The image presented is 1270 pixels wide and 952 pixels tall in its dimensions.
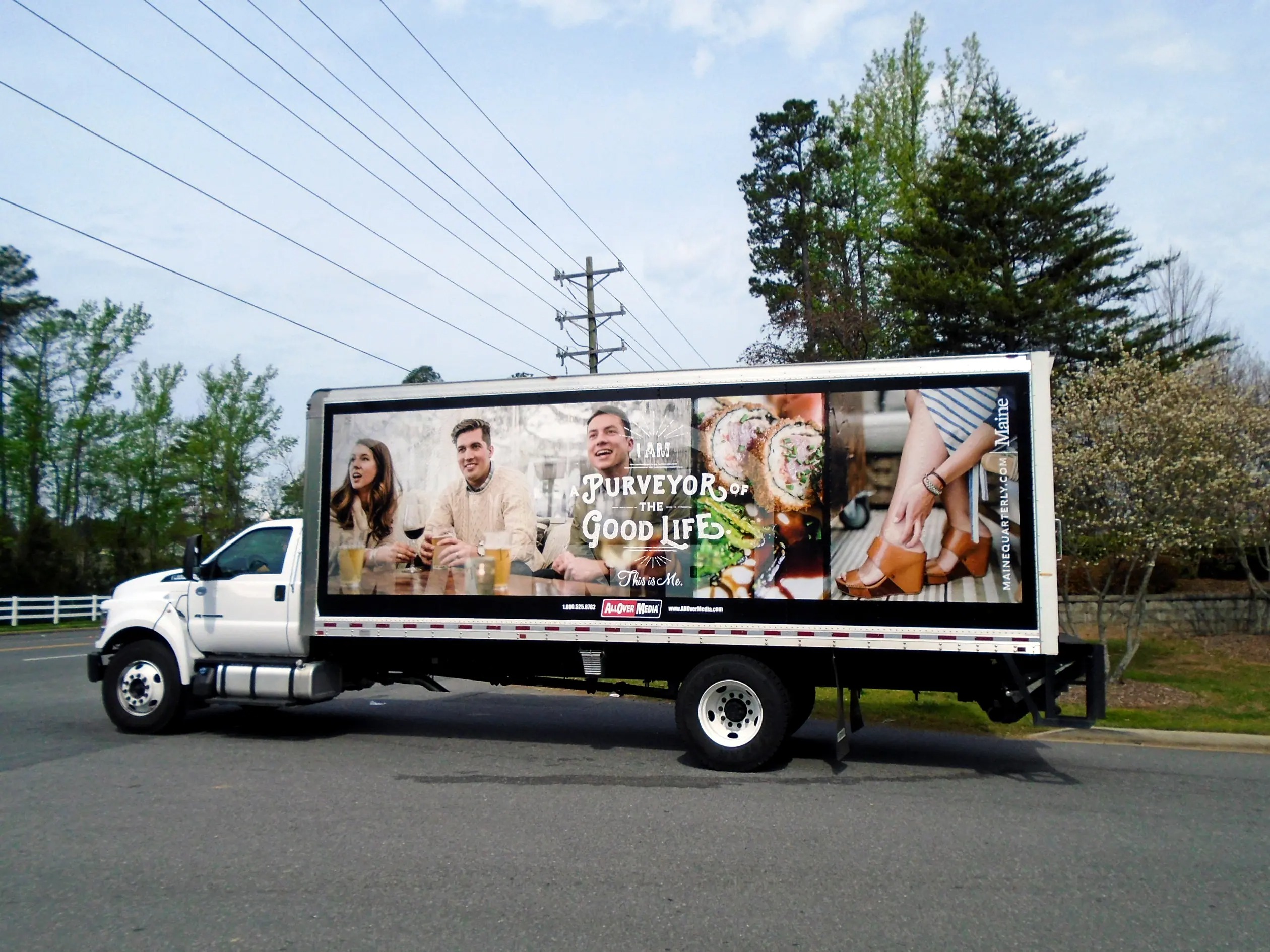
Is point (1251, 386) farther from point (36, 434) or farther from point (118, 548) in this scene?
point (36, 434)

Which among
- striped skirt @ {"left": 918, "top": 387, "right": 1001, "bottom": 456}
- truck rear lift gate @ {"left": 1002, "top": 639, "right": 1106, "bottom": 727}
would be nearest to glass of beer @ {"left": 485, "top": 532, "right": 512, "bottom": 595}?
striped skirt @ {"left": 918, "top": 387, "right": 1001, "bottom": 456}

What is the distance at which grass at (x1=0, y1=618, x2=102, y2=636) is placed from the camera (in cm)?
2933

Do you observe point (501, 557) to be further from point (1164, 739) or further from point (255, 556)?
point (1164, 739)

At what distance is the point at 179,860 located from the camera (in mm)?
6145

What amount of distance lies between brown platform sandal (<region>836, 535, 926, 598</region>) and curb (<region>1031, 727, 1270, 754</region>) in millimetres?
3716

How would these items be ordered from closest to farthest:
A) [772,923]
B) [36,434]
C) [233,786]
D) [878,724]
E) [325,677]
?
[772,923] < [233,786] < [325,677] < [878,724] < [36,434]

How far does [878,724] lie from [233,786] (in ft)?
23.7

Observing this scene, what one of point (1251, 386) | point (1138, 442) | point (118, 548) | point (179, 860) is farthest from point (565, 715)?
point (118, 548)

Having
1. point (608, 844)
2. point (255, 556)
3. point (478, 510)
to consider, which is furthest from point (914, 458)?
point (255, 556)

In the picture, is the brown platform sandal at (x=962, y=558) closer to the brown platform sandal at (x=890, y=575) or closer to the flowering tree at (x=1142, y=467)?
the brown platform sandal at (x=890, y=575)

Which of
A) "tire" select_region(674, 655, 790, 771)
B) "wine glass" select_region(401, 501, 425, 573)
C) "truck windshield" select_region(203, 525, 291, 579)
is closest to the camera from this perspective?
"tire" select_region(674, 655, 790, 771)

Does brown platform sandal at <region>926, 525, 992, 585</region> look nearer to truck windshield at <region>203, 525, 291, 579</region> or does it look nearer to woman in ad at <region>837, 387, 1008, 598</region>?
woman in ad at <region>837, 387, 1008, 598</region>

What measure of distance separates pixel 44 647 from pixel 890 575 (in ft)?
68.5

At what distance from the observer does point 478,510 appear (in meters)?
9.77
